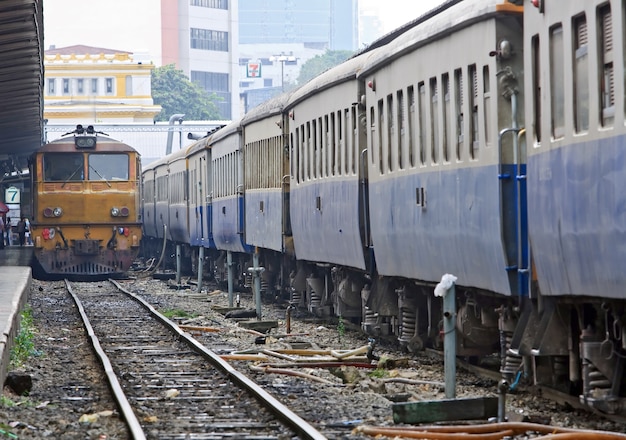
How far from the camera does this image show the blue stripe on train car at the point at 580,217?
323 inches

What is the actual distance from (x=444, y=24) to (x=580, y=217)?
3451 mm

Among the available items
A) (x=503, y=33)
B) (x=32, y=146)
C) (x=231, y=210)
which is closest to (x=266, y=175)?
(x=231, y=210)

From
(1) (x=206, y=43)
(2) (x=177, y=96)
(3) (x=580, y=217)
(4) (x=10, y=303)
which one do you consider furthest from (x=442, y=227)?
(1) (x=206, y=43)

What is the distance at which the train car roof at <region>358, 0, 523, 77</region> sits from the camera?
1048 cm

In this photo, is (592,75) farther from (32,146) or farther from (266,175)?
(32,146)

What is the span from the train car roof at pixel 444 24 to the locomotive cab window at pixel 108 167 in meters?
20.7

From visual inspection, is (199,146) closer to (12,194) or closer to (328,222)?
(328,222)

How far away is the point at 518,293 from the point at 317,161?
8995 millimetres

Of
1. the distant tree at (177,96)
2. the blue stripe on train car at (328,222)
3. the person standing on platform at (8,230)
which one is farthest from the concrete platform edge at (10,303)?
the distant tree at (177,96)

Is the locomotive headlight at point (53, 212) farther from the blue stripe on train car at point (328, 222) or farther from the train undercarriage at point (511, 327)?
the train undercarriage at point (511, 327)

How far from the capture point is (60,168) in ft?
115

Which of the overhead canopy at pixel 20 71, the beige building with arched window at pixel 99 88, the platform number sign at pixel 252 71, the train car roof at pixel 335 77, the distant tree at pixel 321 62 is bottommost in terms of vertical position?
the train car roof at pixel 335 77

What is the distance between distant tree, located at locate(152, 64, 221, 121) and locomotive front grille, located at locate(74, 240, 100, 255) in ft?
306

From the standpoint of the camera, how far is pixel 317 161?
19.3 meters
